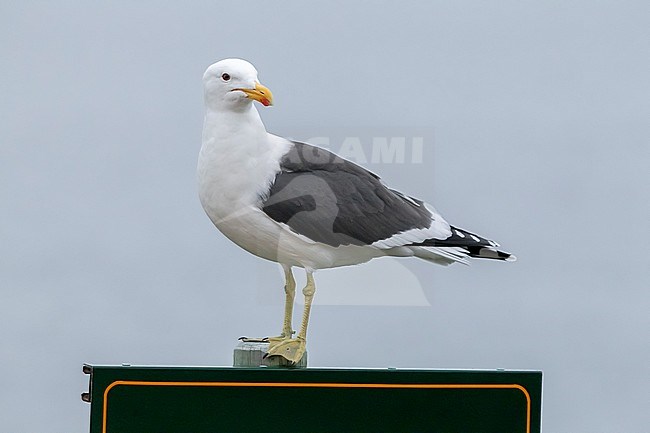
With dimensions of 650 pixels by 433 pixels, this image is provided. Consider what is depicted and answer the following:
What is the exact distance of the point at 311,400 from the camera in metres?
2.36

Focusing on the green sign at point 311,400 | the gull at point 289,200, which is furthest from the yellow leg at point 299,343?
the green sign at point 311,400

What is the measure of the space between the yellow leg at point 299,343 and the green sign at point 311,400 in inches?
6.0

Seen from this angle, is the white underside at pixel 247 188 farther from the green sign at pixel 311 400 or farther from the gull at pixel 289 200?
the green sign at pixel 311 400

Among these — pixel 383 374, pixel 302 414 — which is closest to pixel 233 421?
pixel 302 414

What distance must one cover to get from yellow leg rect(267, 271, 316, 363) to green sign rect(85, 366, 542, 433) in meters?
0.15

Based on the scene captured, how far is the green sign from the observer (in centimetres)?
230

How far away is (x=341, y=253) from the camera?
2.51m

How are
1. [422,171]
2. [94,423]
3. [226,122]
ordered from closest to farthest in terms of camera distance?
[94,423] → [226,122] → [422,171]

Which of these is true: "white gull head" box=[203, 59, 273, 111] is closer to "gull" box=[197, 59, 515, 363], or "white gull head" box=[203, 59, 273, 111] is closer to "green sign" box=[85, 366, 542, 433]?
"gull" box=[197, 59, 515, 363]

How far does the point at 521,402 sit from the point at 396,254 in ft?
1.31

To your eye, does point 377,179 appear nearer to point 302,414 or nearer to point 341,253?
point 341,253

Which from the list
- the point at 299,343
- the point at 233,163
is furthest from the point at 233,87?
the point at 299,343

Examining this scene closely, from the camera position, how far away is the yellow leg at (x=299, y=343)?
8.20 ft

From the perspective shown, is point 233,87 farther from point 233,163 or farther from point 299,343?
point 299,343
